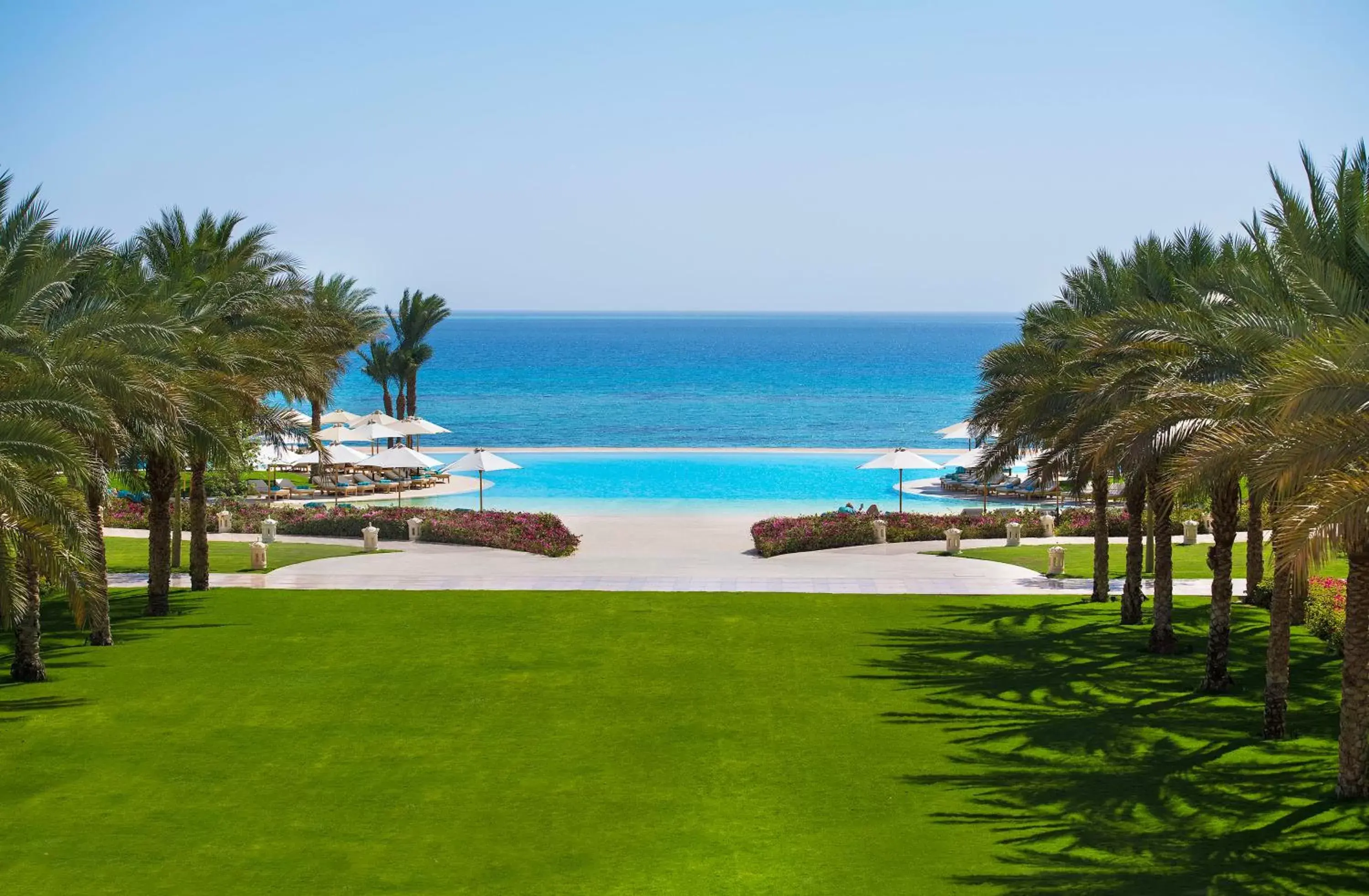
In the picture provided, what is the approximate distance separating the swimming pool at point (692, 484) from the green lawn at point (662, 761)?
70.7 ft

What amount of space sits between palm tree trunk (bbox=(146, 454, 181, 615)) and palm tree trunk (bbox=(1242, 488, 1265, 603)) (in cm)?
1767

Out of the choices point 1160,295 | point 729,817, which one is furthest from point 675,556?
point 729,817

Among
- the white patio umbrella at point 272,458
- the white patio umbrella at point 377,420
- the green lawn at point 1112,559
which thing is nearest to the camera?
the green lawn at point 1112,559

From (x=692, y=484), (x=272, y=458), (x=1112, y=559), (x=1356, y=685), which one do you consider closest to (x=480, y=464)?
(x=692, y=484)

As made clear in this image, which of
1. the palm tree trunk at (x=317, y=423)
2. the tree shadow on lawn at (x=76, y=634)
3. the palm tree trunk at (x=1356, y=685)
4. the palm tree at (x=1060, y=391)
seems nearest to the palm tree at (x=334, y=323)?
the palm tree trunk at (x=317, y=423)

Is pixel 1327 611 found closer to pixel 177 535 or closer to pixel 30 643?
pixel 30 643

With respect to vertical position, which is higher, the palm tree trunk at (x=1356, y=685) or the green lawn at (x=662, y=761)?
the palm tree trunk at (x=1356, y=685)

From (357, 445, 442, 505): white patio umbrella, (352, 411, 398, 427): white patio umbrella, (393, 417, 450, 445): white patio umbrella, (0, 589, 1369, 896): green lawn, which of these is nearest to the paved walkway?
(0, 589, 1369, 896): green lawn

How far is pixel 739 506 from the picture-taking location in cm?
4591

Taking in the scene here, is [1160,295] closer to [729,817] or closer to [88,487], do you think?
[729,817]

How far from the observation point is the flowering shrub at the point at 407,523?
34688mm

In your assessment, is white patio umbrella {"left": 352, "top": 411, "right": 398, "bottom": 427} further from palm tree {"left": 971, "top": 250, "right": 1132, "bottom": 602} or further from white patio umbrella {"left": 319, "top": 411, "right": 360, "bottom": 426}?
palm tree {"left": 971, "top": 250, "right": 1132, "bottom": 602}

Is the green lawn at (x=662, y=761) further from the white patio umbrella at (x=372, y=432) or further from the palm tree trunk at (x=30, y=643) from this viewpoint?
the white patio umbrella at (x=372, y=432)

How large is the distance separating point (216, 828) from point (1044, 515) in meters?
28.3
